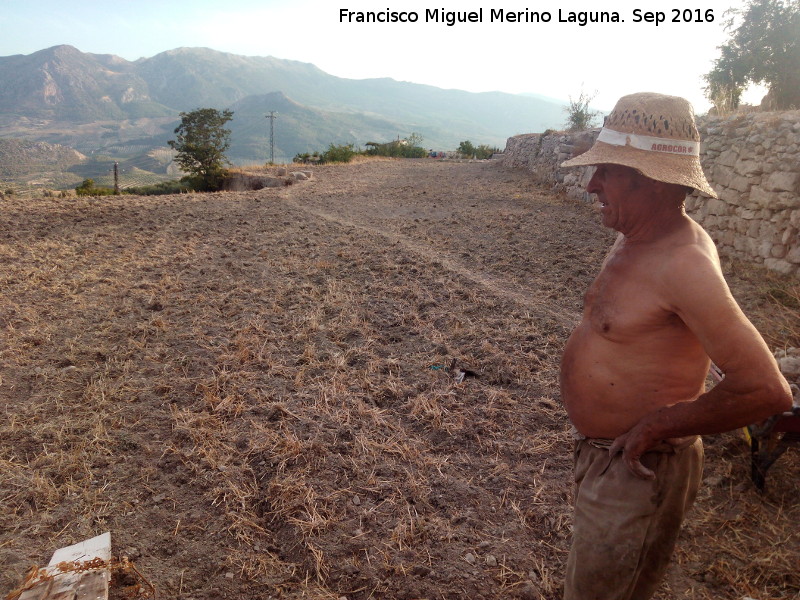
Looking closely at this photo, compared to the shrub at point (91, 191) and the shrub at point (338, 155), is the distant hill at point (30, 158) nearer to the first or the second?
the shrub at point (91, 191)

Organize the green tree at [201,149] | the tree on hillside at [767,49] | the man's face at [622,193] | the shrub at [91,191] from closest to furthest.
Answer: the man's face at [622,193], the tree on hillside at [767,49], the shrub at [91,191], the green tree at [201,149]

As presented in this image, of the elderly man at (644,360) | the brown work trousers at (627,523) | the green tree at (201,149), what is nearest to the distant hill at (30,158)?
the green tree at (201,149)

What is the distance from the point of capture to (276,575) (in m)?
2.13

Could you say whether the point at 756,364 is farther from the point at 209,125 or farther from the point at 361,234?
the point at 209,125

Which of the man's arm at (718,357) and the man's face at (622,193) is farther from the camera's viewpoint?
the man's face at (622,193)

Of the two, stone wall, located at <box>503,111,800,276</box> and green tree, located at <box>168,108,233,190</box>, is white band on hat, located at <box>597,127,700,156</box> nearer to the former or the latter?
stone wall, located at <box>503,111,800,276</box>

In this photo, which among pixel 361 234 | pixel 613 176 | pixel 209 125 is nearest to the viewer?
pixel 613 176

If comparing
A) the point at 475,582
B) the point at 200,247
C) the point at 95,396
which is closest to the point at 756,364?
the point at 475,582

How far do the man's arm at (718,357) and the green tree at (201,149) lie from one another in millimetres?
20614

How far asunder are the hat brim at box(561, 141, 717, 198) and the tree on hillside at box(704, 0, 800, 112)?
42.6 feet

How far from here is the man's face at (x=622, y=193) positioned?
141 cm

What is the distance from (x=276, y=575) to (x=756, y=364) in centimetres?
198

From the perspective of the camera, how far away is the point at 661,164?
1.35m

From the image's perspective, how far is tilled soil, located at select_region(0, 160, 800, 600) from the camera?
2193 mm
